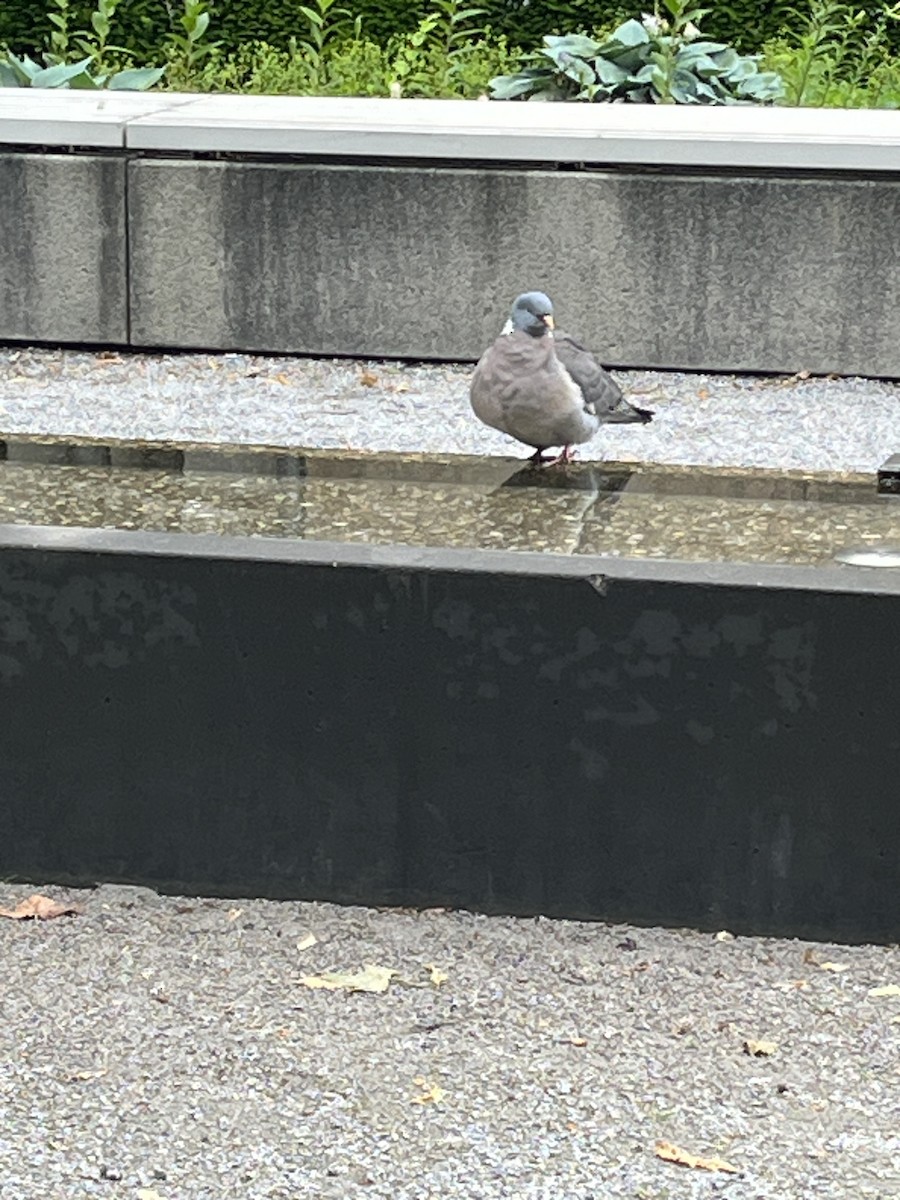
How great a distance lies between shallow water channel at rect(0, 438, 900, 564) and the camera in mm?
4379

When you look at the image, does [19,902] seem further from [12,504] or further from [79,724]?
[12,504]

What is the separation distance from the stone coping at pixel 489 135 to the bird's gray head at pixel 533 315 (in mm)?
3090

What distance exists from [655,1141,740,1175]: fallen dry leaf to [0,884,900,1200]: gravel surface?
0.04 feet

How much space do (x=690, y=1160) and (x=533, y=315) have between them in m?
2.79

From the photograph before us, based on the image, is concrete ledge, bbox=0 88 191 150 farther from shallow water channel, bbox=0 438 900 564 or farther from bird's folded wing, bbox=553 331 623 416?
shallow water channel, bbox=0 438 900 564

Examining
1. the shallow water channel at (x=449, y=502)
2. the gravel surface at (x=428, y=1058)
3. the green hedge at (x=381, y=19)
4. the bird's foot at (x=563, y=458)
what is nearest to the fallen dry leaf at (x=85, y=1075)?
the gravel surface at (x=428, y=1058)

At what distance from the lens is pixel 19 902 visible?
13.9 feet

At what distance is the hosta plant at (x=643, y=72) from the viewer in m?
10.1

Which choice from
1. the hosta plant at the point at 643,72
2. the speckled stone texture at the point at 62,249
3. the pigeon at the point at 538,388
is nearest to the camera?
the pigeon at the point at 538,388

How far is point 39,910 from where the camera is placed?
4184mm

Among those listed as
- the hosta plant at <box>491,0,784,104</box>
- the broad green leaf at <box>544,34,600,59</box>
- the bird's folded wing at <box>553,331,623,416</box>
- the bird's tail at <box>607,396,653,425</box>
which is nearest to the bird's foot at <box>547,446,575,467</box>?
the bird's folded wing at <box>553,331,623,416</box>

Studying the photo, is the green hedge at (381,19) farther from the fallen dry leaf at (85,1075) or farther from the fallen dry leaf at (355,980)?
the fallen dry leaf at (85,1075)

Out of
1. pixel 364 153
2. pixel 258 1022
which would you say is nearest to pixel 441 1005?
pixel 258 1022

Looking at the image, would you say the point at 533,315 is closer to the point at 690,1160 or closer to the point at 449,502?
the point at 449,502
